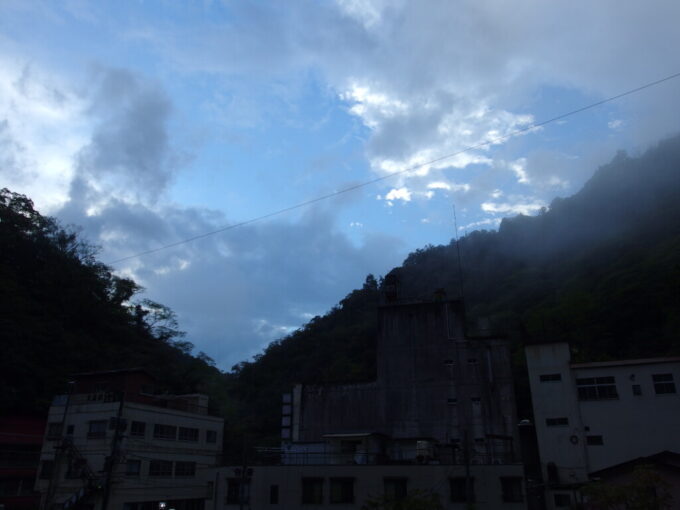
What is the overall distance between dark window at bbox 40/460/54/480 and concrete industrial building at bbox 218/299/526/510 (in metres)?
15.4

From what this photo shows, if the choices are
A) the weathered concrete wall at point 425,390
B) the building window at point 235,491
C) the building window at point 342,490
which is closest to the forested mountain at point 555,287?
the weathered concrete wall at point 425,390

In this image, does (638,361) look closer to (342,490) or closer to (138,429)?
(342,490)

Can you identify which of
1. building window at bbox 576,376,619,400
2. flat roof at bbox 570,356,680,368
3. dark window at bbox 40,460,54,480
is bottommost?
dark window at bbox 40,460,54,480

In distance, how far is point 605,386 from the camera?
33594 millimetres

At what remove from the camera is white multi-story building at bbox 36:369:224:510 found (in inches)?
1518

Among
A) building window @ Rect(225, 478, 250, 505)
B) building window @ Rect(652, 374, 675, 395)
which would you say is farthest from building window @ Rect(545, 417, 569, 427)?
building window @ Rect(225, 478, 250, 505)

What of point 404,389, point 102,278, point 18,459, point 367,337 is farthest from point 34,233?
point 404,389

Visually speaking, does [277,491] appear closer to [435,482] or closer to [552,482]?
[435,482]

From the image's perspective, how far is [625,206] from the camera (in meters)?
108

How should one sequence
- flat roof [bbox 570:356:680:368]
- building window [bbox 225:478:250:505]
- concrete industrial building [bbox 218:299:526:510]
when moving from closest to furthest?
concrete industrial building [bbox 218:299:526:510] → flat roof [bbox 570:356:680:368] → building window [bbox 225:478:250:505]

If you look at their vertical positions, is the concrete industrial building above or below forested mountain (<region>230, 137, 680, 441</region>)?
below

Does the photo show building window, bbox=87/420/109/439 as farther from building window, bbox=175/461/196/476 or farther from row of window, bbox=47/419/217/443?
building window, bbox=175/461/196/476

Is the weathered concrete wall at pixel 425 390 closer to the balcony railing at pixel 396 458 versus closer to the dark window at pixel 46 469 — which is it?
the balcony railing at pixel 396 458

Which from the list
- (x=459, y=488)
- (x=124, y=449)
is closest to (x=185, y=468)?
(x=124, y=449)
